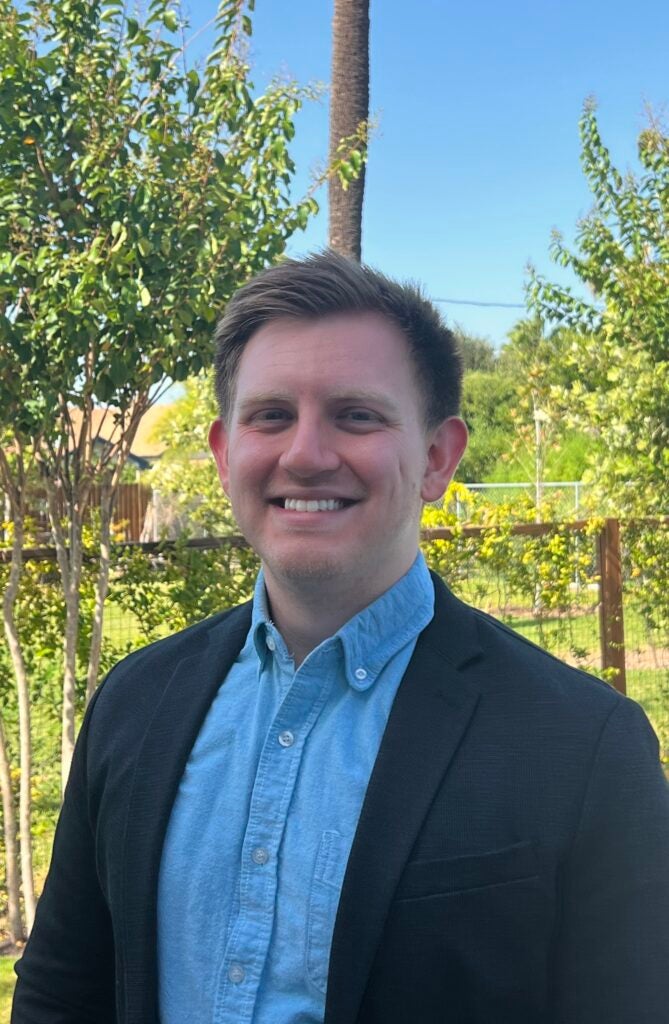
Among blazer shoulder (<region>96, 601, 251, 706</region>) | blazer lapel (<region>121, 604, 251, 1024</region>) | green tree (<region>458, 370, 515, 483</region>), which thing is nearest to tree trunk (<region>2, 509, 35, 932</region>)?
blazer shoulder (<region>96, 601, 251, 706</region>)

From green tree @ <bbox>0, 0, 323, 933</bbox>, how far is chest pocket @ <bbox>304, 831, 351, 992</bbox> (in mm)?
2597

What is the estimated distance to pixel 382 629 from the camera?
1.60 m

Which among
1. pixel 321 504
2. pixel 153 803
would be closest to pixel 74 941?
pixel 153 803

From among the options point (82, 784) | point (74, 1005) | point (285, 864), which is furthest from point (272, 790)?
point (74, 1005)

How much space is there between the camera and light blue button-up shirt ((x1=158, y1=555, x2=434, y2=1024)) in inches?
56.6

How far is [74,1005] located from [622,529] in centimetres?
626

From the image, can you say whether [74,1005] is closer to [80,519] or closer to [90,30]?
[80,519]

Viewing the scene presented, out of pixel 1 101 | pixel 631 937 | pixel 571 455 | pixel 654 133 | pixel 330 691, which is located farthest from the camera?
pixel 571 455

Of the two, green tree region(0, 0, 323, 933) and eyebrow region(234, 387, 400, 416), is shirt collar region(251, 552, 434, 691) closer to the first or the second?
eyebrow region(234, 387, 400, 416)

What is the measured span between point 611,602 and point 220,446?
19.6 feet

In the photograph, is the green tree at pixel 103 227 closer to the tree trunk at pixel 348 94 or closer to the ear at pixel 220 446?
the ear at pixel 220 446

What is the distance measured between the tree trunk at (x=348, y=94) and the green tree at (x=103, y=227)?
456 cm

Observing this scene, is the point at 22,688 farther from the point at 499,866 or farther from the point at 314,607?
the point at 499,866

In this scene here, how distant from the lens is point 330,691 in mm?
1592
